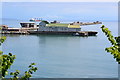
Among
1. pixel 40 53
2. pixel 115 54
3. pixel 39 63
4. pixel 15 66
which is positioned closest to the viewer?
pixel 115 54

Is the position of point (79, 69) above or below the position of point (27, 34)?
below

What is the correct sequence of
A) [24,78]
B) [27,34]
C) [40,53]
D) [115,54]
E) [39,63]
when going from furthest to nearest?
[27,34] < [40,53] < [39,63] < [24,78] < [115,54]

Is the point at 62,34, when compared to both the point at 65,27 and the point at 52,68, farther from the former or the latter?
the point at 52,68

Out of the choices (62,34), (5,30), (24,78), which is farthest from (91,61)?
(5,30)

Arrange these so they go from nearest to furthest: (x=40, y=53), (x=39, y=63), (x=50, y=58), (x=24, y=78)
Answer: (x=24, y=78) < (x=39, y=63) < (x=50, y=58) < (x=40, y=53)

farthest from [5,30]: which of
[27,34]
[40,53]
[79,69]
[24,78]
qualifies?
[24,78]

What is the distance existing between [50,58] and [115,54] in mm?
5445

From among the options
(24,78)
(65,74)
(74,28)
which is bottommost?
(65,74)

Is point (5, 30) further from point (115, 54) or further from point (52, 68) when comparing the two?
point (115, 54)

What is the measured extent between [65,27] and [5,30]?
3134 mm

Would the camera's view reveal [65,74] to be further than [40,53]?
No

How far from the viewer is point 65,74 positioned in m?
4.50

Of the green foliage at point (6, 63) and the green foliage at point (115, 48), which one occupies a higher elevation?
the green foliage at point (115, 48)

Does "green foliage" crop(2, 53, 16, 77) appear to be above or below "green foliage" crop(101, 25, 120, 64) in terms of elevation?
below
